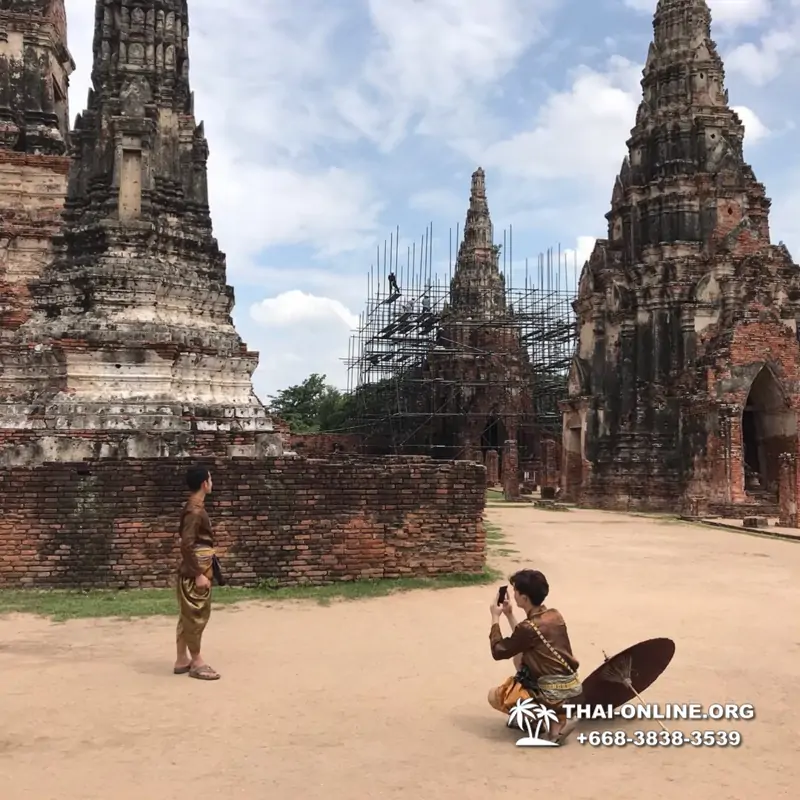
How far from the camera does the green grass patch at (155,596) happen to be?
7547 mm

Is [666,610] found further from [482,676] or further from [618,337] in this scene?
[618,337]

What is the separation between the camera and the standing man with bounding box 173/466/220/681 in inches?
223

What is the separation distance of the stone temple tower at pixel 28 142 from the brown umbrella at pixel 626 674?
38.3 ft

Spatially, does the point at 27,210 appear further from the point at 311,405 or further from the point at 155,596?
the point at 311,405

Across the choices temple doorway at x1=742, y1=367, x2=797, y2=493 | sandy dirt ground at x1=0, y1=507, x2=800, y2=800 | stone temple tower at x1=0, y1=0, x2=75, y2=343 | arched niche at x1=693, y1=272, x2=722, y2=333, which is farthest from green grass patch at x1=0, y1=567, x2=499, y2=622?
arched niche at x1=693, y1=272, x2=722, y2=333

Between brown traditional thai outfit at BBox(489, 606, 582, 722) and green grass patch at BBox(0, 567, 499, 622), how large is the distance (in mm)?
3934

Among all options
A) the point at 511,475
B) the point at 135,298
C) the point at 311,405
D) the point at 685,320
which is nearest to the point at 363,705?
the point at 135,298

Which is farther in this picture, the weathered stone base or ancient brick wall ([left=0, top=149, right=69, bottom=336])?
ancient brick wall ([left=0, top=149, right=69, bottom=336])

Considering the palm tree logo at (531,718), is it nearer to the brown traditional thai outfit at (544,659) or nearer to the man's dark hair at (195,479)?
the brown traditional thai outfit at (544,659)

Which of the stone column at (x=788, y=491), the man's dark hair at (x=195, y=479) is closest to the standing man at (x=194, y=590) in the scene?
the man's dark hair at (x=195, y=479)

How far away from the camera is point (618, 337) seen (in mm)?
26391

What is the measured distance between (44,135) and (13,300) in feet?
12.6

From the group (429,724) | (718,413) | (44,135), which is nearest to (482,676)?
(429,724)

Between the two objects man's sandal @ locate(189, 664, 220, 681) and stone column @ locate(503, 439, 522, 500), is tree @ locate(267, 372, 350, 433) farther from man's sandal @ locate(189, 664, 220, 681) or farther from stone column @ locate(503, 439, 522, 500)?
man's sandal @ locate(189, 664, 220, 681)
